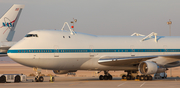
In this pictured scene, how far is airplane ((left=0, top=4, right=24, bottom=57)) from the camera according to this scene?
47.0 metres

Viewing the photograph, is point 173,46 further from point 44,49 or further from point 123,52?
point 44,49

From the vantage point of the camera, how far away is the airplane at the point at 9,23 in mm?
47013

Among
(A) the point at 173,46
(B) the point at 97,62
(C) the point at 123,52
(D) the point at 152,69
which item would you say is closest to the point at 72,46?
(B) the point at 97,62

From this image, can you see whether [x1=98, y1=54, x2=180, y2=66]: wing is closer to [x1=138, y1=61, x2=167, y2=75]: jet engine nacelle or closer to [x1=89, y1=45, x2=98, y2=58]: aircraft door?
[x1=138, y1=61, x2=167, y2=75]: jet engine nacelle

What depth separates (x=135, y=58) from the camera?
32031 mm

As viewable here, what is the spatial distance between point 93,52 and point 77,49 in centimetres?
194

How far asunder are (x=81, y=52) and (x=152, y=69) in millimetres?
7839

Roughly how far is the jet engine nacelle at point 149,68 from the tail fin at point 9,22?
955 inches

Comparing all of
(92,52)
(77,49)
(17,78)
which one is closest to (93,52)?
(92,52)

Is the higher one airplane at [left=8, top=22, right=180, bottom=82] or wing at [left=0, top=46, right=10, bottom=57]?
wing at [left=0, top=46, right=10, bottom=57]

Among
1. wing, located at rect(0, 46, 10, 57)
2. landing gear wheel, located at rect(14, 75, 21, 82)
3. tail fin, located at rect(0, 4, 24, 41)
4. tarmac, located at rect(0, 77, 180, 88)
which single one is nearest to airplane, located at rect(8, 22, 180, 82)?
landing gear wheel, located at rect(14, 75, 21, 82)
